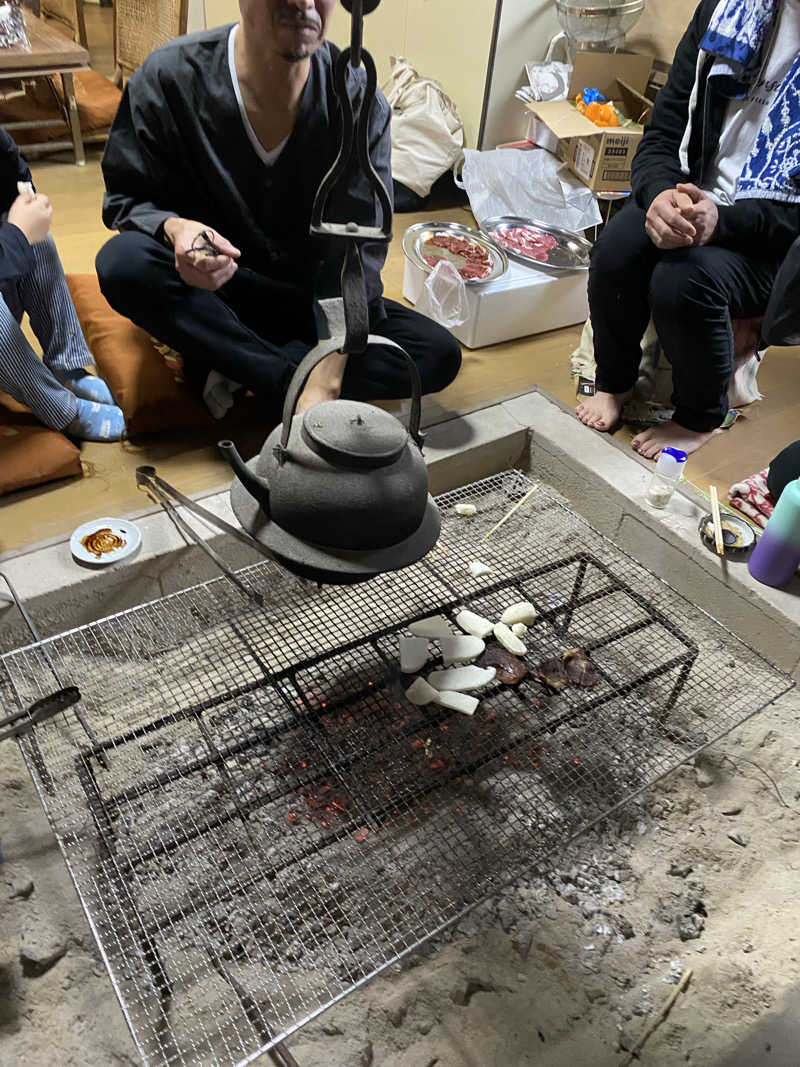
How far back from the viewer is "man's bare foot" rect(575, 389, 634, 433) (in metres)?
2.78

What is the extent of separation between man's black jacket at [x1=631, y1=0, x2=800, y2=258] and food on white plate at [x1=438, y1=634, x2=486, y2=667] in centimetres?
159

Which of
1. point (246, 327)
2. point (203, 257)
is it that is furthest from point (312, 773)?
point (246, 327)

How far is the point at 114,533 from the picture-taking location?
210 cm

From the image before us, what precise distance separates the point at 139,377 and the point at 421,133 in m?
2.42

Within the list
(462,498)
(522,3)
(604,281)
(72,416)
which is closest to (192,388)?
(72,416)

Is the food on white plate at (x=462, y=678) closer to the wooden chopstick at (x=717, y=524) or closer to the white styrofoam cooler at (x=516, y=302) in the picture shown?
the wooden chopstick at (x=717, y=524)

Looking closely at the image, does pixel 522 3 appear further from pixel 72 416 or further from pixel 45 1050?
pixel 45 1050

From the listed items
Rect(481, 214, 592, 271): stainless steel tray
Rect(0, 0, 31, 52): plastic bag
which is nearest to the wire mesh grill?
Rect(481, 214, 592, 271): stainless steel tray

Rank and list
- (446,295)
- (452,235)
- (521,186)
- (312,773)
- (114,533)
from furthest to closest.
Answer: (521,186), (452,235), (446,295), (114,533), (312,773)

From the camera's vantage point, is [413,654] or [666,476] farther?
[666,476]

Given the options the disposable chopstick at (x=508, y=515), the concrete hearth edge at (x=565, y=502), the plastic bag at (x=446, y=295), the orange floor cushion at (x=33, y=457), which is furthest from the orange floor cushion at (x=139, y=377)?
the plastic bag at (x=446, y=295)

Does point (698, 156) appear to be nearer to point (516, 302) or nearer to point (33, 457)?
point (516, 302)

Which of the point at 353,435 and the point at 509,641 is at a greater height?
the point at 353,435

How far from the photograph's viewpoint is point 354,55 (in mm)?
943
